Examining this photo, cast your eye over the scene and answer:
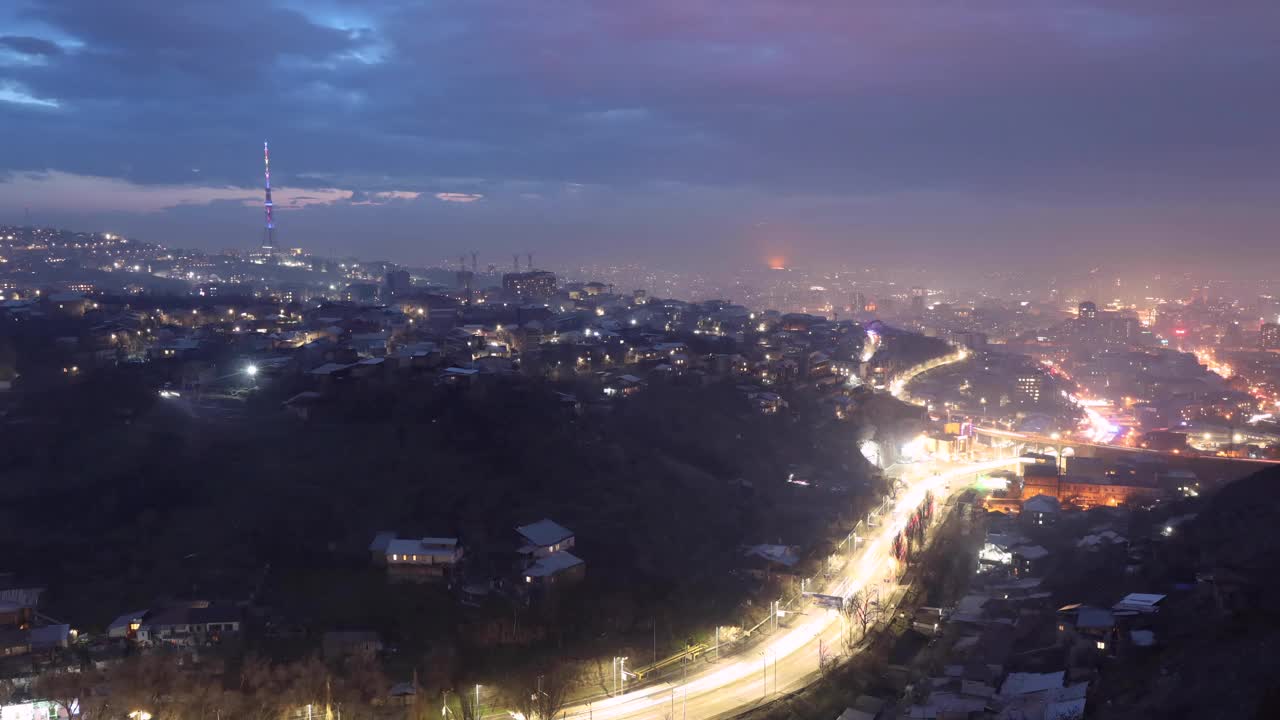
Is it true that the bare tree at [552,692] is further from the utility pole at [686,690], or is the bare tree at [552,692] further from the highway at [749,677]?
the utility pole at [686,690]

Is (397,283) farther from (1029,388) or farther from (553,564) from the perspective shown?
(553,564)

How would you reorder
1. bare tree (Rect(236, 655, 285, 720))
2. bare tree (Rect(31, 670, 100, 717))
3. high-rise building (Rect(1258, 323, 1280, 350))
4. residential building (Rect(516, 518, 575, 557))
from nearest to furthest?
1. bare tree (Rect(31, 670, 100, 717))
2. bare tree (Rect(236, 655, 285, 720))
3. residential building (Rect(516, 518, 575, 557))
4. high-rise building (Rect(1258, 323, 1280, 350))

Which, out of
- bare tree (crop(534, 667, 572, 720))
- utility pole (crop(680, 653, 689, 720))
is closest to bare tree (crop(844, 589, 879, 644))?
utility pole (crop(680, 653, 689, 720))

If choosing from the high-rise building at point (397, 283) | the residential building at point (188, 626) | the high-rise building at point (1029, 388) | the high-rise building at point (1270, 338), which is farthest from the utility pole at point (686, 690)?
the high-rise building at point (1270, 338)

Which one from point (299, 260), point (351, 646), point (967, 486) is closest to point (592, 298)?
point (299, 260)

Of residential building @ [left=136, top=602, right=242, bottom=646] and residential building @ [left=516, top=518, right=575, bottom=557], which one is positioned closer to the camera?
residential building @ [left=136, top=602, right=242, bottom=646]

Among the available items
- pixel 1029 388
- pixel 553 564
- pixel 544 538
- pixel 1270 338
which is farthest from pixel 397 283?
pixel 1270 338

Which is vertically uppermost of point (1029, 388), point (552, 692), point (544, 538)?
point (544, 538)

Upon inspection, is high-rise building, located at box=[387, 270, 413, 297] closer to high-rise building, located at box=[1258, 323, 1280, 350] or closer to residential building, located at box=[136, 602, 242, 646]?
residential building, located at box=[136, 602, 242, 646]
